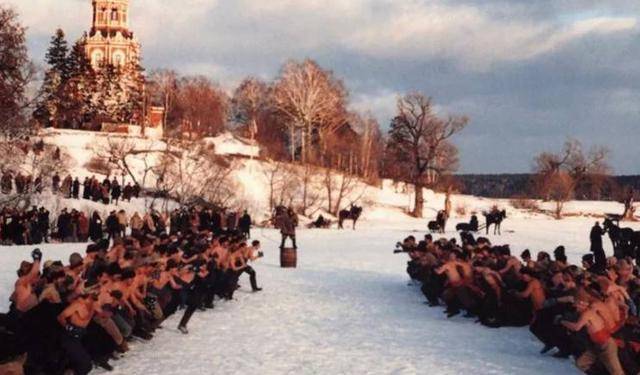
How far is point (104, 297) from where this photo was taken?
13023 mm

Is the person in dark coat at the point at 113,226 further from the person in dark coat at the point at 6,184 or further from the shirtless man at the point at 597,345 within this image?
the shirtless man at the point at 597,345

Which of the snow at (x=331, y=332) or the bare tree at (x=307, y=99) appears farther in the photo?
the bare tree at (x=307, y=99)

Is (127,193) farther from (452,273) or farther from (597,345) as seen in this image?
(597,345)

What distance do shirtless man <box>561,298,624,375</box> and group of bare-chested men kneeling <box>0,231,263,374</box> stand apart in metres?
6.57

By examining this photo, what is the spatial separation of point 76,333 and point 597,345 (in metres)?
6.87

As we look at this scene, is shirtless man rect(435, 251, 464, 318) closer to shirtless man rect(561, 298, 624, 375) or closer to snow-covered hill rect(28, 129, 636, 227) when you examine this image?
shirtless man rect(561, 298, 624, 375)

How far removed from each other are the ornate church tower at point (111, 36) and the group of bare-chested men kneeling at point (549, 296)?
96.8 m

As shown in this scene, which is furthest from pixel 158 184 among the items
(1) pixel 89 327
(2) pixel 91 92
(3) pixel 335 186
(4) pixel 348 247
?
(1) pixel 89 327

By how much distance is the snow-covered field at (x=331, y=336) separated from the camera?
1335 centimetres

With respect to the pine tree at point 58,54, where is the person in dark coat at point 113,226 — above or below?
below

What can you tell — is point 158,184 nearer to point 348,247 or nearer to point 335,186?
point 335,186

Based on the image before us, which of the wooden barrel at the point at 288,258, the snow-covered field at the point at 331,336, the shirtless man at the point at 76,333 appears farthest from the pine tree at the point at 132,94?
the shirtless man at the point at 76,333

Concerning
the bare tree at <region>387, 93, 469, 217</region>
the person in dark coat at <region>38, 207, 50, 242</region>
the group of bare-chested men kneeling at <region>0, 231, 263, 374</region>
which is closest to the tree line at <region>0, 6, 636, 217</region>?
the bare tree at <region>387, 93, 469, 217</region>

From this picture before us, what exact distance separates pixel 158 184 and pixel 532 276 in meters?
42.1
